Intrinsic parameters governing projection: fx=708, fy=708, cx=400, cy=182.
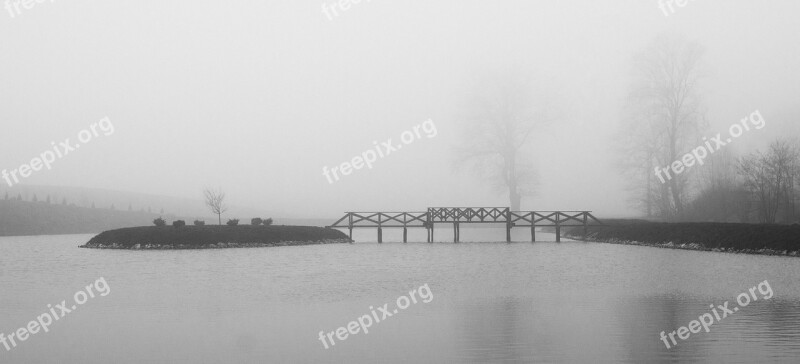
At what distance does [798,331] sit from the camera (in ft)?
37.3

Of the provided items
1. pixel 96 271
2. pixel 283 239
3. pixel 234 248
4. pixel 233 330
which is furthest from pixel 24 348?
pixel 283 239

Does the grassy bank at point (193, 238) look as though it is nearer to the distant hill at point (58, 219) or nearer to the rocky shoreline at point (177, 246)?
the rocky shoreline at point (177, 246)

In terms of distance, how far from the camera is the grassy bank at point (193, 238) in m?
42.9

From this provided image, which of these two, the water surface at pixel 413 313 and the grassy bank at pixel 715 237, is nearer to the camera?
the water surface at pixel 413 313

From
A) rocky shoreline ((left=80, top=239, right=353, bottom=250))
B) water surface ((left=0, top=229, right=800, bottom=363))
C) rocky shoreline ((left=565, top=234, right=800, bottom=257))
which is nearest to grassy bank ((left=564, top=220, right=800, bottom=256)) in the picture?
rocky shoreline ((left=565, top=234, right=800, bottom=257))

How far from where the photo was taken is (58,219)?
263 ft

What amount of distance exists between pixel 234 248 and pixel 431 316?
30.9 m

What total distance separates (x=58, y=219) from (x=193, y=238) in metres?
45.1

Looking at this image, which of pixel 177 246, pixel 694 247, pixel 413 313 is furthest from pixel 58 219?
pixel 413 313

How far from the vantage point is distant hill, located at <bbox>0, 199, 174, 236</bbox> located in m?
75.2

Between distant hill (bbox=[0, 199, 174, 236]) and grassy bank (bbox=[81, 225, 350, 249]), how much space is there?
36.3 m

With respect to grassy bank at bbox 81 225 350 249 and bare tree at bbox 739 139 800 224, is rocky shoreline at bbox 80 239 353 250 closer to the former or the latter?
grassy bank at bbox 81 225 350 249

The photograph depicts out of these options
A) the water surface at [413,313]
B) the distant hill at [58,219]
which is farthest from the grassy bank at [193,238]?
the distant hill at [58,219]

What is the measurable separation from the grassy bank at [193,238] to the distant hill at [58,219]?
3632 centimetres
